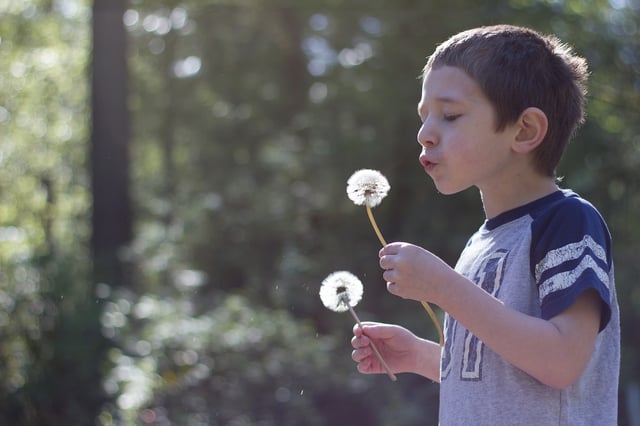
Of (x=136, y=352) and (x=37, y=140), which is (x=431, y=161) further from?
(x=37, y=140)

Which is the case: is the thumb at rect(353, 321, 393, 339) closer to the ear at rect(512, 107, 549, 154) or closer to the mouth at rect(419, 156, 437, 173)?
the mouth at rect(419, 156, 437, 173)

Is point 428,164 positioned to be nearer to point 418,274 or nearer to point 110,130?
point 418,274

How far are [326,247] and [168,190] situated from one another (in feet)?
17.7

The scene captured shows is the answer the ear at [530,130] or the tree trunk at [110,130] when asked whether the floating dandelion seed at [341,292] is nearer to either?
the ear at [530,130]

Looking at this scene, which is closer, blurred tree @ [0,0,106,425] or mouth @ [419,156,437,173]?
mouth @ [419,156,437,173]

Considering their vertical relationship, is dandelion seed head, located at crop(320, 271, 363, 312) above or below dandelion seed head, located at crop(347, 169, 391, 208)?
below

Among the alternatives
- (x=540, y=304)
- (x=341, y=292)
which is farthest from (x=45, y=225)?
(x=540, y=304)

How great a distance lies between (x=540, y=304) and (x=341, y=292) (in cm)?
57

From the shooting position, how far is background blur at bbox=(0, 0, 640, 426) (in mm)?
5559

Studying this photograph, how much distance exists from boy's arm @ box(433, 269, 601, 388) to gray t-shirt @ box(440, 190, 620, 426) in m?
0.03

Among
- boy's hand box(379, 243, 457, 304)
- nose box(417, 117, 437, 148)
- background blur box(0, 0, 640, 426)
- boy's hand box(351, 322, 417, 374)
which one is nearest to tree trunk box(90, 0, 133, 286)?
background blur box(0, 0, 640, 426)

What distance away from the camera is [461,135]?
5.70 feet

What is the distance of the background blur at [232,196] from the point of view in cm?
556

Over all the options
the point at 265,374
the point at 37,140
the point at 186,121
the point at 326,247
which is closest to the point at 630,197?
the point at 326,247
